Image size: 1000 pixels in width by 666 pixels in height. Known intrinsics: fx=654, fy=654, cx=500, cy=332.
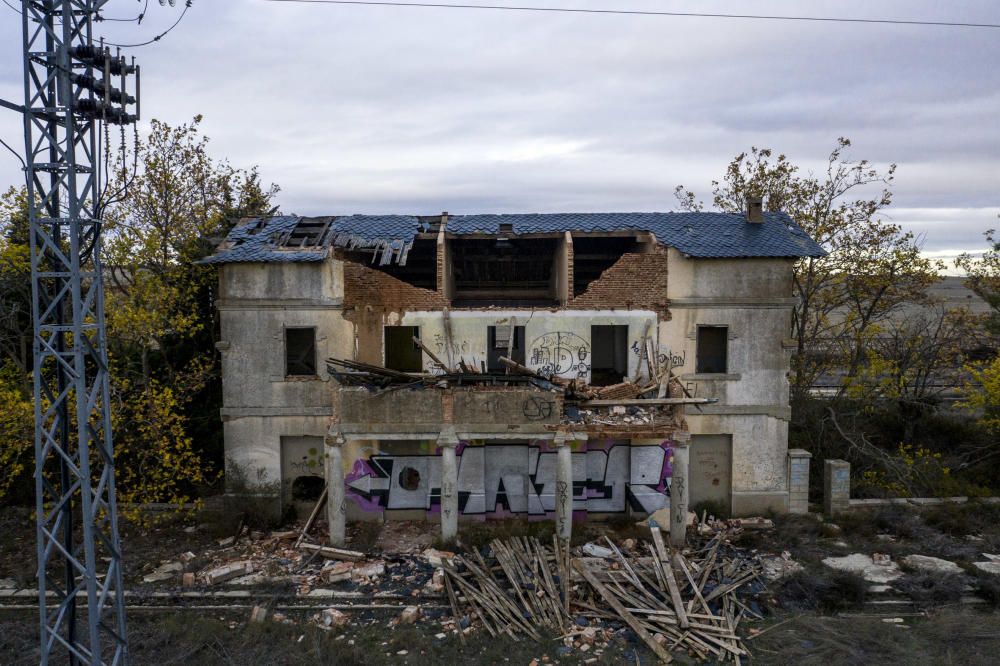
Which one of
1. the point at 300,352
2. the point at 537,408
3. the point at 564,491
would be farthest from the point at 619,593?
the point at 300,352

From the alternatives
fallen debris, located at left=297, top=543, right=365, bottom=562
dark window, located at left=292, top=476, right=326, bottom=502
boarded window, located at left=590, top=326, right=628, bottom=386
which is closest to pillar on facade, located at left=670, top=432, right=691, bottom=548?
boarded window, located at left=590, top=326, right=628, bottom=386

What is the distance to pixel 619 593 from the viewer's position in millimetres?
14133

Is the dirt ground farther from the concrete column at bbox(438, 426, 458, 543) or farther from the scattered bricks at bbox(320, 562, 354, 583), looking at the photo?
the concrete column at bbox(438, 426, 458, 543)

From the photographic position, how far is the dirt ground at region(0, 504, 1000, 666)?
1216cm

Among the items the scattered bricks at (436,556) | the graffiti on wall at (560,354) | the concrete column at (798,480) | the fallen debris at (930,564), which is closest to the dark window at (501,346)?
the graffiti on wall at (560,354)

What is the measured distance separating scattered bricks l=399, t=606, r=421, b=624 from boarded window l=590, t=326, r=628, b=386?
9.26 meters

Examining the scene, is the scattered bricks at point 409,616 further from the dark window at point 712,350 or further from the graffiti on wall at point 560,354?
the dark window at point 712,350

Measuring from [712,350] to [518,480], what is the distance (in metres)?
6.91

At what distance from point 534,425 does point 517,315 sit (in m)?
3.56

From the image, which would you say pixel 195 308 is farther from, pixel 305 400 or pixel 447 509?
pixel 447 509

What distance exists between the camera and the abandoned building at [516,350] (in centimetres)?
1862

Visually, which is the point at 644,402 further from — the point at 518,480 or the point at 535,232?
the point at 535,232

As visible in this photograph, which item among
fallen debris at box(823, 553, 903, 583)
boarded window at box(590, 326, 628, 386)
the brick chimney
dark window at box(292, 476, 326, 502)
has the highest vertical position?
the brick chimney

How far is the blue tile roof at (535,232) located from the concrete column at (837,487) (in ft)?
20.6
